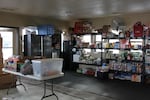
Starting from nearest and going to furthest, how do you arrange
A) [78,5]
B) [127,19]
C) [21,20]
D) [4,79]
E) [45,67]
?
[45,67], [4,79], [78,5], [127,19], [21,20]

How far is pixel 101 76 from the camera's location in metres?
7.34

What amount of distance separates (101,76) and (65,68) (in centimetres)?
242

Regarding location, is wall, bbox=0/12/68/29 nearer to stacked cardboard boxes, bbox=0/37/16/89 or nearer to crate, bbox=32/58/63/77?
stacked cardboard boxes, bbox=0/37/16/89

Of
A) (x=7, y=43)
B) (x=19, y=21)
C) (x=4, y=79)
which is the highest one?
(x=19, y=21)

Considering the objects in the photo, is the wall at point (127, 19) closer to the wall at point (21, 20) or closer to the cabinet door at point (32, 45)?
the wall at point (21, 20)

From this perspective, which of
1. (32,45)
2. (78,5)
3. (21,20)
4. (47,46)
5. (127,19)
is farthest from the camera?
(47,46)

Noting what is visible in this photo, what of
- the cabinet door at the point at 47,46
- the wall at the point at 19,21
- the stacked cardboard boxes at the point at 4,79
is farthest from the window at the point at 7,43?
the stacked cardboard boxes at the point at 4,79

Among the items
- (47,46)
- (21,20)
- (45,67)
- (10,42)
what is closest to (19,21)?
(21,20)

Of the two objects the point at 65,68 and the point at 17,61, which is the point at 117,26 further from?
the point at 17,61

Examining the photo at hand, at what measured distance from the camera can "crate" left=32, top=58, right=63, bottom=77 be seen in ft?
13.1

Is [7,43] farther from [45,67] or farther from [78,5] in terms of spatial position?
[45,67]

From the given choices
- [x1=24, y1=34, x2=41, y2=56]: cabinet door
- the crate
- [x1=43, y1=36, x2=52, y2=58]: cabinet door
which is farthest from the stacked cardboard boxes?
[x1=43, y1=36, x2=52, y2=58]: cabinet door

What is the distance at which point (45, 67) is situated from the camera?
409 centimetres

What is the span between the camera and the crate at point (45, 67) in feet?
13.1
